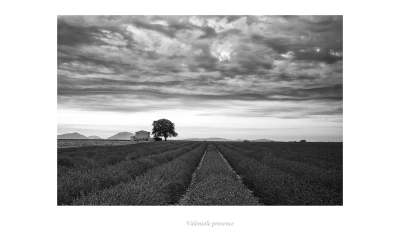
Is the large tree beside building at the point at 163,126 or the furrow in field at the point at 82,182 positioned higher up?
the large tree beside building at the point at 163,126

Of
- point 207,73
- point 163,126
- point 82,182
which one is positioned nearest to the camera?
point 207,73

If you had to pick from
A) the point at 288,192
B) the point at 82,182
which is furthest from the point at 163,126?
the point at 288,192

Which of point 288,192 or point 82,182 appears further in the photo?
point 82,182

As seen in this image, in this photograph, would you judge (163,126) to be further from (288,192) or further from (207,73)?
(288,192)

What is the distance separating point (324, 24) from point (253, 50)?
4.25ft

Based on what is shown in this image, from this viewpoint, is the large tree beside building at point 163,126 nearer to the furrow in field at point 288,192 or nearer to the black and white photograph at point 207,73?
the black and white photograph at point 207,73

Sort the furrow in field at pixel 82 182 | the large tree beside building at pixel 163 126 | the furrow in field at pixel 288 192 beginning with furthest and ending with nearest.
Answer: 1. the large tree beside building at pixel 163 126
2. the furrow in field at pixel 82 182
3. the furrow in field at pixel 288 192

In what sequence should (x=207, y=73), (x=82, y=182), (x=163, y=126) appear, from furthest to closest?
(x=163, y=126) < (x=82, y=182) < (x=207, y=73)

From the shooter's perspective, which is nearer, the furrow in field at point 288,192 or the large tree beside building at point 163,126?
the furrow in field at point 288,192

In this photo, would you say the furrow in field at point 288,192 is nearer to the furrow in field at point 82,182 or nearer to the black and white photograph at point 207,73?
the black and white photograph at point 207,73

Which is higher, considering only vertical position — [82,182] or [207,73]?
[207,73]

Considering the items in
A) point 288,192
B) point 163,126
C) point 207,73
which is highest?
point 207,73

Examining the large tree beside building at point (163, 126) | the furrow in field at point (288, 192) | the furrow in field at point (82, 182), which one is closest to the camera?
the furrow in field at point (288, 192)

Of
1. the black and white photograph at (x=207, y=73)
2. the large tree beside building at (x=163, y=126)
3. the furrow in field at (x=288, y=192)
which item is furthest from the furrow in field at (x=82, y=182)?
the furrow in field at (x=288, y=192)
